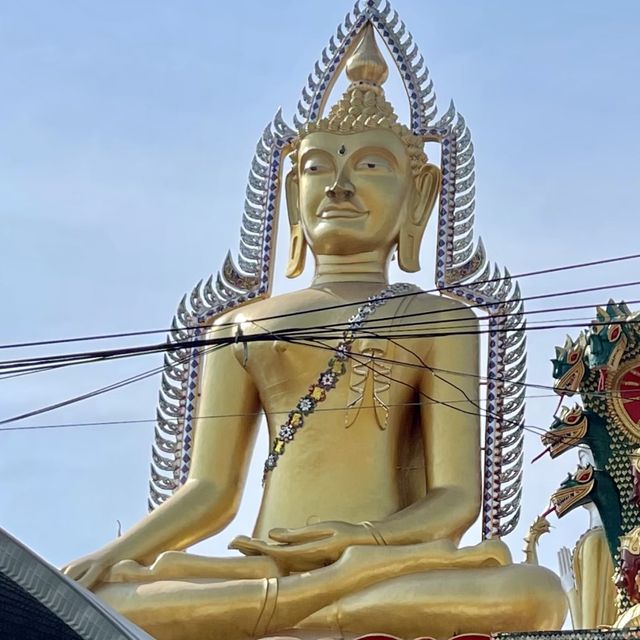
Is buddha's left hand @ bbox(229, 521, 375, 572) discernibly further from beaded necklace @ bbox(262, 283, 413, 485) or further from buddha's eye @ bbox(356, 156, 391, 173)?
buddha's eye @ bbox(356, 156, 391, 173)

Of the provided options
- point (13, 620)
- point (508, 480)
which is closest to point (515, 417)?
point (508, 480)

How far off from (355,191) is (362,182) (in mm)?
58

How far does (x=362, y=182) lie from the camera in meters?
8.69

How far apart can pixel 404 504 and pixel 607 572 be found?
248 centimetres

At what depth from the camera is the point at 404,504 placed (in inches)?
320

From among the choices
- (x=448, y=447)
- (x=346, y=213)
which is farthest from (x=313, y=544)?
(x=346, y=213)

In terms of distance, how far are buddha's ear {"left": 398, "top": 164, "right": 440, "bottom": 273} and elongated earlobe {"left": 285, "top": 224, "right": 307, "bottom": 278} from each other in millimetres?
513

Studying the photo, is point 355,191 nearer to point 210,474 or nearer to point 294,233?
point 294,233

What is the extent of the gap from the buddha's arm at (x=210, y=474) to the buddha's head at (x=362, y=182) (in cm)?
76

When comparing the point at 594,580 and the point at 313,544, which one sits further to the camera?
the point at 594,580

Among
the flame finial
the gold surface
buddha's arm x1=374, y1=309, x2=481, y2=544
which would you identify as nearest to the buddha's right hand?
buddha's arm x1=374, y1=309, x2=481, y2=544

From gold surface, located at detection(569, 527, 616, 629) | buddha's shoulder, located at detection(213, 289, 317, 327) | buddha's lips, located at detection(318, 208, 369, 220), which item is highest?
buddha's lips, located at detection(318, 208, 369, 220)

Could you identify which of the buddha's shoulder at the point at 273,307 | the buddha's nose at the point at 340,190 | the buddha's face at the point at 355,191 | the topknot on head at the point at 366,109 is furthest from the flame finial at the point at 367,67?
the buddha's shoulder at the point at 273,307

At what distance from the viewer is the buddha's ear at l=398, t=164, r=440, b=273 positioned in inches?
348
